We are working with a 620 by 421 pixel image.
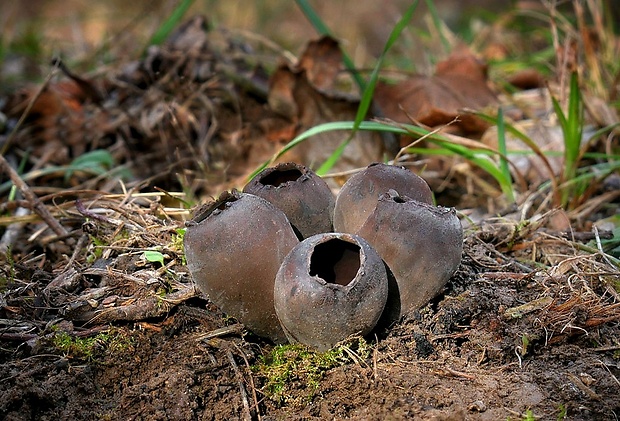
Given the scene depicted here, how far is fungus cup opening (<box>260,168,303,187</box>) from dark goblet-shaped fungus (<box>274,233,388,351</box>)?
42 cm

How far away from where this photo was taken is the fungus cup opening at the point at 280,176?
2279mm

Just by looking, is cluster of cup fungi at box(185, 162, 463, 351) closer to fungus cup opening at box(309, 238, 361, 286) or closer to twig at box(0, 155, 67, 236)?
fungus cup opening at box(309, 238, 361, 286)

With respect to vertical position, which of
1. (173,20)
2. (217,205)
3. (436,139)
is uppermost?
(173,20)

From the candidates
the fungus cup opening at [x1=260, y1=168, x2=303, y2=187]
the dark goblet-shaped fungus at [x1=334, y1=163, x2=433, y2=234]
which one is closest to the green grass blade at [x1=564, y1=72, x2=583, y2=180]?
the dark goblet-shaped fungus at [x1=334, y1=163, x2=433, y2=234]

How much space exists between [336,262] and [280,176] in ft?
1.46

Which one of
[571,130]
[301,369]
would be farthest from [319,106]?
[301,369]

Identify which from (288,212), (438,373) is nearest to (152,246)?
(288,212)

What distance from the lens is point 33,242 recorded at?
298cm

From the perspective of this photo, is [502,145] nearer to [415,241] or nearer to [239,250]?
[415,241]

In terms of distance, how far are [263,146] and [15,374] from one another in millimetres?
2619

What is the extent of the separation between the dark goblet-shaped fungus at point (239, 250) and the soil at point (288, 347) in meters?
0.18

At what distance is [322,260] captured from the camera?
2.04m

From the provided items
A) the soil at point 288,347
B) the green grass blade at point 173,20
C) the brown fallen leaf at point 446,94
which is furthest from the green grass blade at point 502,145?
the green grass blade at point 173,20

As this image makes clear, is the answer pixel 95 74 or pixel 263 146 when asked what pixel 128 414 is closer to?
pixel 263 146
